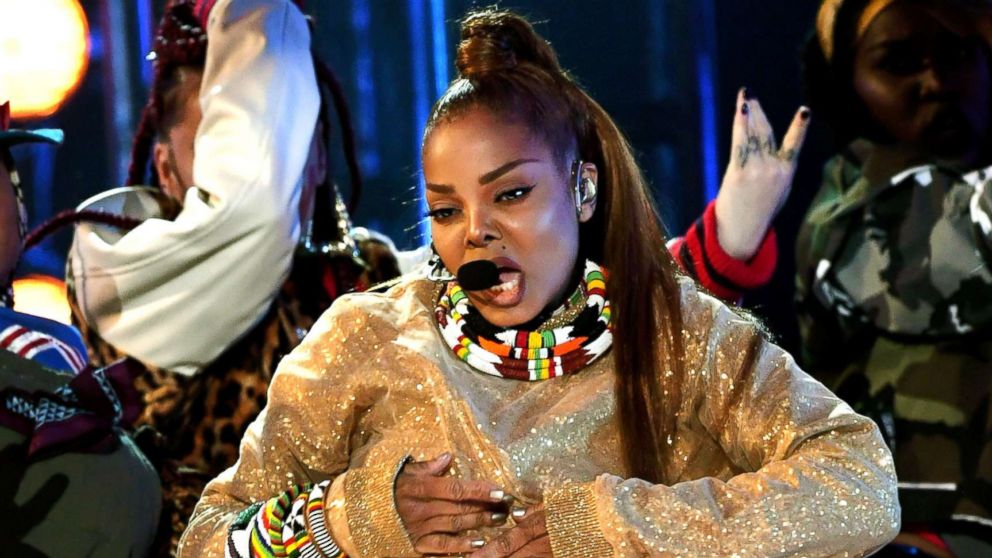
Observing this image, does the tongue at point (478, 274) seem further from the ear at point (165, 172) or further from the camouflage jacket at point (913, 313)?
the camouflage jacket at point (913, 313)

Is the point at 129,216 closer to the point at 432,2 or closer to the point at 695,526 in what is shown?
the point at 432,2

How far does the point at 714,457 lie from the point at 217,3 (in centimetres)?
122

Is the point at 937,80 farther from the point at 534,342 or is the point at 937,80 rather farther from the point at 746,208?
the point at 534,342

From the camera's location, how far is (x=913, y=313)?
9.08 ft

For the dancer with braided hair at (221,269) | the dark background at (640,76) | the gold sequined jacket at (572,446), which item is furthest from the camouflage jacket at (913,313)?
the gold sequined jacket at (572,446)

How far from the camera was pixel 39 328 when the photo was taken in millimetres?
2104

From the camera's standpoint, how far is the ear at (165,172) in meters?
2.55

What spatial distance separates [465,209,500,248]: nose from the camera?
5.42 feet

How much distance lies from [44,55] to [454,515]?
2458mm

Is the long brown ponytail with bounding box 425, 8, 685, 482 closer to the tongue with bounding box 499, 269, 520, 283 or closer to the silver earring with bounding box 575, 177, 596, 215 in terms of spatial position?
the silver earring with bounding box 575, 177, 596, 215

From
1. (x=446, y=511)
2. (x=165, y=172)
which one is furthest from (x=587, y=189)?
(x=165, y=172)

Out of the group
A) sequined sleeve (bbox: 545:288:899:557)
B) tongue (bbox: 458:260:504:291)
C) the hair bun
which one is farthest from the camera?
the hair bun

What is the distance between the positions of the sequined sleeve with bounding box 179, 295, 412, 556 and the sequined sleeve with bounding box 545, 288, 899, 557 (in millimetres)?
239

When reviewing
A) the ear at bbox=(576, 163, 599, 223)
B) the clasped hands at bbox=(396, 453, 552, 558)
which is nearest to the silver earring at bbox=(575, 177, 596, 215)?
the ear at bbox=(576, 163, 599, 223)
